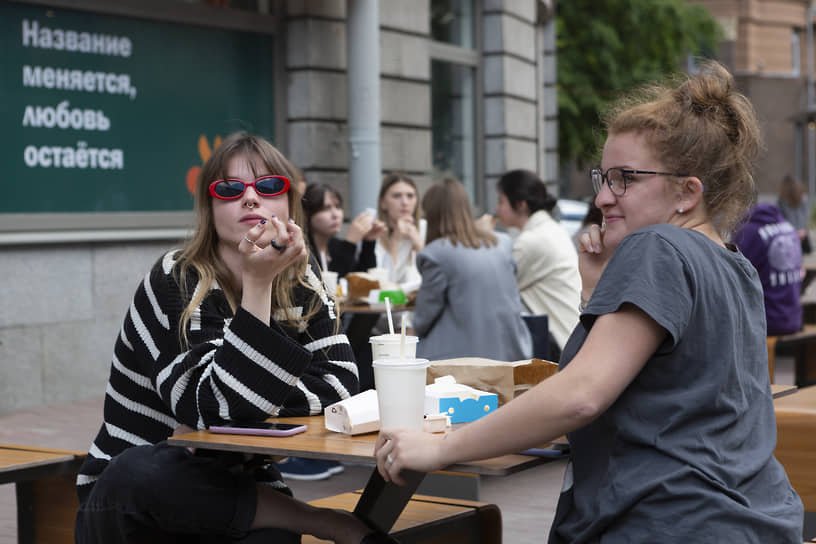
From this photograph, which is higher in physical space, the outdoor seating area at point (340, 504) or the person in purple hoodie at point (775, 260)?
the person in purple hoodie at point (775, 260)

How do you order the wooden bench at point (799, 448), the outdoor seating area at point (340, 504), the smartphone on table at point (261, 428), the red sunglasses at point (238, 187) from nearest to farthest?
the smartphone on table at point (261, 428) → the red sunglasses at point (238, 187) → the outdoor seating area at point (340, 504) → the wooden bench at point (799, 448)

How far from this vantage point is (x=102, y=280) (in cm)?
850

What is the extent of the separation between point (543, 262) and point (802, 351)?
2710mm

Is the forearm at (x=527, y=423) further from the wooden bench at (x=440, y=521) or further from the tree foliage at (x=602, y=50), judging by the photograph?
the tree foliage at (x=602, y=50)

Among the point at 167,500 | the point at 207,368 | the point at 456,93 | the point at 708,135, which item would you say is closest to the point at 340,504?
the point at 167,500

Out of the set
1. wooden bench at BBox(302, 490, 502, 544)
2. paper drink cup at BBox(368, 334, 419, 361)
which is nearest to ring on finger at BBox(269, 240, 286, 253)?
paper drink cup at BBox(368, 334, 419, 361)

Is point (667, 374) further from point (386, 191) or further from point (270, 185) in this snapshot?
point (386, 191)

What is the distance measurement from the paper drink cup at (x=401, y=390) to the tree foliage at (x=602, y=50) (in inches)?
853

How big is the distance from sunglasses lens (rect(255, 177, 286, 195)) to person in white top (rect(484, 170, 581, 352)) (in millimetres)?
3679

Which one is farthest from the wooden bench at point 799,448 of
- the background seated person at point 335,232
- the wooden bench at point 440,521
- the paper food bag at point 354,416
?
the background seated person at point 335,232

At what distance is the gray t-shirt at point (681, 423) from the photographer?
80.9 inches

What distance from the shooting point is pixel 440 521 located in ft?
11.0

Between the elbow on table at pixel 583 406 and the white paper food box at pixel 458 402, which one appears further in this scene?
the white paper food box at pixel 458 402

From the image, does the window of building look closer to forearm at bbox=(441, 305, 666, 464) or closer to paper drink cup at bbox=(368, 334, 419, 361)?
paper drink cup at bbox=(368, 334, 419, 361)
